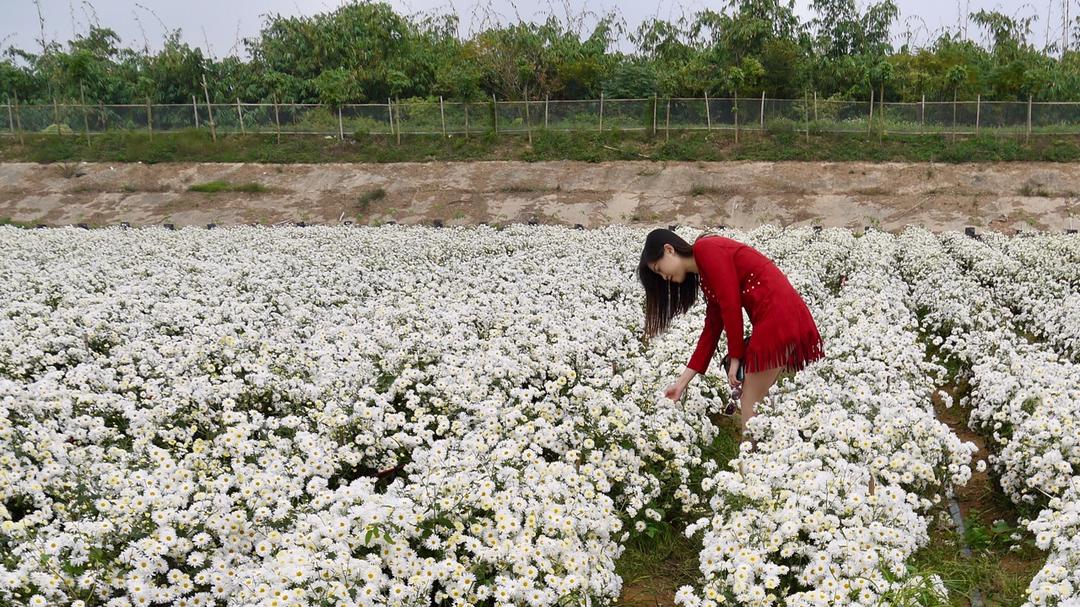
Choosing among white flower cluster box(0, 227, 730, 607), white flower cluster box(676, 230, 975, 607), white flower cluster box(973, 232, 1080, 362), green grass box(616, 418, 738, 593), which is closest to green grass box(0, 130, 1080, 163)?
white flower cluster box(973, 232, 1080, 362)

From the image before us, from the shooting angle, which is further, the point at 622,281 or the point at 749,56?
the point at 749,56

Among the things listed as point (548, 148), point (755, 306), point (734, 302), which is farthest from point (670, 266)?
point (548, 148)

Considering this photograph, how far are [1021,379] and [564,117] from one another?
28.9 metres

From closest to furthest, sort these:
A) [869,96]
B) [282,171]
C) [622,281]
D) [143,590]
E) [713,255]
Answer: [143,590] < [713,255] < [622,281] < [282,171] < [869,96]

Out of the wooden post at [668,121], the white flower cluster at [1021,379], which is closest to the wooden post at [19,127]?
the wooden post at [668,121]

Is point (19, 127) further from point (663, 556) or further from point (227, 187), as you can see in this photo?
point (663, 556)

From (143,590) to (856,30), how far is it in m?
41.1

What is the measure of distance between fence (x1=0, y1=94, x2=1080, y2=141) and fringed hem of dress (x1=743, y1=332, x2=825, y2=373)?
27.6 metres

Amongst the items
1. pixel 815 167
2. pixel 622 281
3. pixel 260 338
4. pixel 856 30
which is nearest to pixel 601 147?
pixel 815 167

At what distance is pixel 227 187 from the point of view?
30.2m

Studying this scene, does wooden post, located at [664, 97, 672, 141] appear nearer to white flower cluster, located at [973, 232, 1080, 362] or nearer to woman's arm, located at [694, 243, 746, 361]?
white flower cluster, located at [973, 232, 1080, 362]

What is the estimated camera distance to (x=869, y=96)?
1356 inches

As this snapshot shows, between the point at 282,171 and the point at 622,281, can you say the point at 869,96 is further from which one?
the point at 622,281

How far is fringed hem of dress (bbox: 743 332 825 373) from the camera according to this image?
5.09 metres
